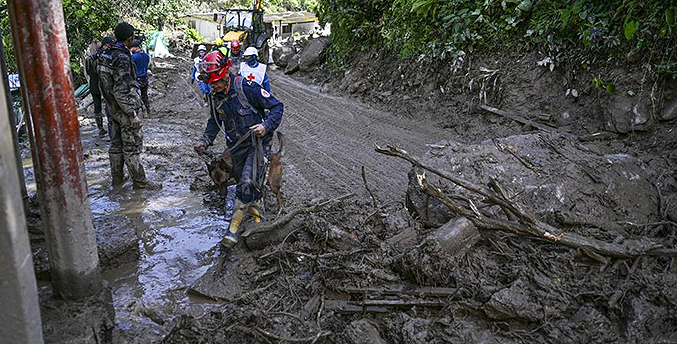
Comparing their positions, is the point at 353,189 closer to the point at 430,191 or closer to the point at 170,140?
the point at 430,191

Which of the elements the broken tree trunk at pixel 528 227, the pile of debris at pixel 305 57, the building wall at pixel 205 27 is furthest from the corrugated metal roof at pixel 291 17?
the broken tree trunk at pixel 528 227

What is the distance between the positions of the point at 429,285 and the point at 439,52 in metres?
7.20

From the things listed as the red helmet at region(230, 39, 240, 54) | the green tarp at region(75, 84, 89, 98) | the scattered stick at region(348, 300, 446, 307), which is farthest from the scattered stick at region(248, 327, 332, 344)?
the green tarp at region(75, 84, 89, 98)

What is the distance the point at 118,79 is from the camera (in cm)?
640

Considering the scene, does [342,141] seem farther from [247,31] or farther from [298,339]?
[247,31]

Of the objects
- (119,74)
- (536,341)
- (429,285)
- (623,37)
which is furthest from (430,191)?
(623,37)

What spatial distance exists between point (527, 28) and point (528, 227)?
5.96 m

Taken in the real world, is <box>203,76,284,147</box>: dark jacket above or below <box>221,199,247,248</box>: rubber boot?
above

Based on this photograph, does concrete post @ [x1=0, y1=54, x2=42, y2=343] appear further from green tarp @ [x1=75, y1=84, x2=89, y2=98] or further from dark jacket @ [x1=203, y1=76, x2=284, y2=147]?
green tarp @ [x1=75, y1=84, x2=89, y2=98]

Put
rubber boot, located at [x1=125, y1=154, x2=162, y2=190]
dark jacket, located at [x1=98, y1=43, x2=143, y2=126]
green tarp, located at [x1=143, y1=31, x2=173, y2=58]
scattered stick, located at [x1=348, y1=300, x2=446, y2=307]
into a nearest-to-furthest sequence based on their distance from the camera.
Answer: scattered stick, located at [x1=348, y1=300, x2=446, y2=307] → dark jacket, located at [x1=98, y1=43, x2=143, y2=126] → rubber boot, located at [x1=125, y1=154, x2=162, y2=190] → green tarp, located at [x1=143, y1=31, x2=173, y2=58]

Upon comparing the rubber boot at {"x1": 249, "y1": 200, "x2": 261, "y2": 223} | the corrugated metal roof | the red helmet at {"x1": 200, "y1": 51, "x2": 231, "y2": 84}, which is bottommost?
the rubber boot at {"x1": 249, "y1": 200, "x2": 261, "y2": 223}

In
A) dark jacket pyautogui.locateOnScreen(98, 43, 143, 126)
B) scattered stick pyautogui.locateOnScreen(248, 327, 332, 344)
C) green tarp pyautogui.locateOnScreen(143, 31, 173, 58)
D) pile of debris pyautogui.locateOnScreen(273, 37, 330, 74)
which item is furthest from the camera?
green tarp pyautogui.locateOnScreen(143, 31, 173, 58)

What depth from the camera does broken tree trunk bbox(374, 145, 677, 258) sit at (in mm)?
4258

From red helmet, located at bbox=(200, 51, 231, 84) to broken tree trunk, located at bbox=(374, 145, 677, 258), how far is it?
177 centimetres
